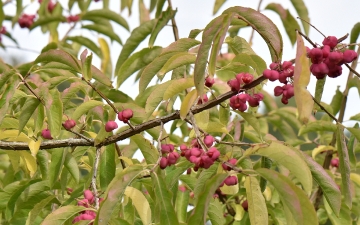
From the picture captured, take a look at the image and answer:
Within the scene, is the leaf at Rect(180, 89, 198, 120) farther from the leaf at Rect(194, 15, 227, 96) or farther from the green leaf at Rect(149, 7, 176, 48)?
the green leaf at Rect(149, 7, 176, 48)

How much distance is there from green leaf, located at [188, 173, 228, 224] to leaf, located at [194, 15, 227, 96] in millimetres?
144

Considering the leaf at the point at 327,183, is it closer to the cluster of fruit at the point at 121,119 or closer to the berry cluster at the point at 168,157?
the berry cluster at the point at 168,157

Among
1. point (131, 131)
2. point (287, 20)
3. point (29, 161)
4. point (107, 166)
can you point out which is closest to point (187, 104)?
point (131, 131)

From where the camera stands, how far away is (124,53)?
1.99 m

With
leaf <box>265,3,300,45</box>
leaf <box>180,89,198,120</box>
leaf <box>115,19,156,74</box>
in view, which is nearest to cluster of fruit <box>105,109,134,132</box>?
leaf <box>180,89,198,120</box>

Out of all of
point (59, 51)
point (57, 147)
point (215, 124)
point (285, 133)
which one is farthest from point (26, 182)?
point (285, 133)

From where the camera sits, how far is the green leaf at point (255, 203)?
1.11 meters

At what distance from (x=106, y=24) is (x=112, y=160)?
1632mm

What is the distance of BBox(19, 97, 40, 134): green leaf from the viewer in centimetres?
133

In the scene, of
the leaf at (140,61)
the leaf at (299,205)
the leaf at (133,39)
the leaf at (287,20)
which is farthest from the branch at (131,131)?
the leaf at (287,20)

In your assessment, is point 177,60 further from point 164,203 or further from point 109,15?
point 109,15

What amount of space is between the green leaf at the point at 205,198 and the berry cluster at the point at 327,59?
0.26 meters

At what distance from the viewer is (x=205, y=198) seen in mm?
988

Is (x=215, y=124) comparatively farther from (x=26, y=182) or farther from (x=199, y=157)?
(x=26, y=182)
